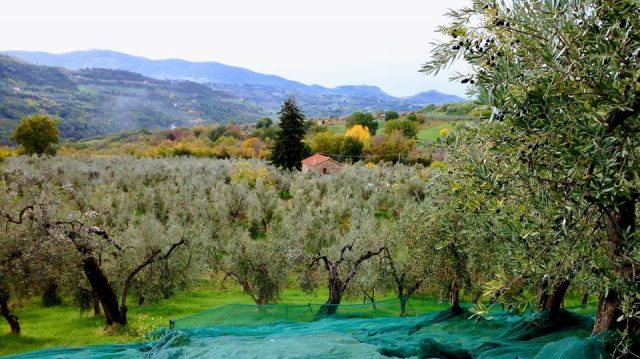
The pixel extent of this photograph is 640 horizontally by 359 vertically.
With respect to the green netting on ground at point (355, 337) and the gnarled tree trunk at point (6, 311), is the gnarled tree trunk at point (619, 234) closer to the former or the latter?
the green netting on ground at point (355, 337)

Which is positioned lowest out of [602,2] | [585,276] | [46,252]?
[46,252]

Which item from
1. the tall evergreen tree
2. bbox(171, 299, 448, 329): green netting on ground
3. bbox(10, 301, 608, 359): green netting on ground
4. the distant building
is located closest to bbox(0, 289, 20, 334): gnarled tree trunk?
bbox(10, 301, 608, 359): green netting on ground

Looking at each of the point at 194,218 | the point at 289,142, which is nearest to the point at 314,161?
the point at 289,142

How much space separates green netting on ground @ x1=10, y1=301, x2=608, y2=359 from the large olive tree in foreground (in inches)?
128

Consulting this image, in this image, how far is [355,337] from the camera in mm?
12234

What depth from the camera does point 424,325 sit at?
13.7m

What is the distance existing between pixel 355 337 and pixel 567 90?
852cm

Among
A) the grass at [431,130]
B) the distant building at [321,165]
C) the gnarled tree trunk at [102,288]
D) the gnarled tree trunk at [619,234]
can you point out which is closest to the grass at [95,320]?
the gnarled tree trunk at [102,288]

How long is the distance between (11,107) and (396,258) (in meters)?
189

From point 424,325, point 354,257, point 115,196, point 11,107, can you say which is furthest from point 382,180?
point 11,107

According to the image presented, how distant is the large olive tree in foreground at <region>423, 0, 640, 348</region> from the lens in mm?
5090

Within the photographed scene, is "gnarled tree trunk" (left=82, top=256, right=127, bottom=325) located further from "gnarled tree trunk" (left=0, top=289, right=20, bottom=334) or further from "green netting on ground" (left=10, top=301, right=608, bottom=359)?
"green netting on ground" (left=10, top=301, right=608, bottom=359)

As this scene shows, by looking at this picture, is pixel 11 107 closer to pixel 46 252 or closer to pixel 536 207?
pixel 46 252

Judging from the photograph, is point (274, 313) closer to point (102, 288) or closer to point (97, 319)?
point (102, 288)
